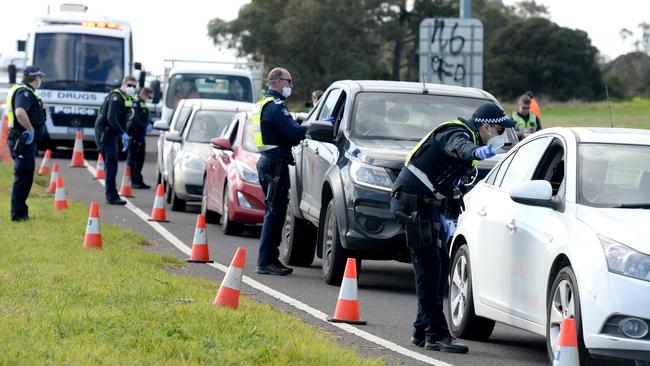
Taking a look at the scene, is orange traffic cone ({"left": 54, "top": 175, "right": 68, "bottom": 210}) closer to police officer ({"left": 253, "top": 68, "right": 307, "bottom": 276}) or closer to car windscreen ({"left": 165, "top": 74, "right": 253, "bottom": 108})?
police officer ({"left": 253, "top": 68, "right": 307, "bottom": 276})

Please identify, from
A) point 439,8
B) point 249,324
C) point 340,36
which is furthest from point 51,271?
point 439,8

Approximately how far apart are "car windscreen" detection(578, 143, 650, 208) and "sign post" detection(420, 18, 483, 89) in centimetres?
1896

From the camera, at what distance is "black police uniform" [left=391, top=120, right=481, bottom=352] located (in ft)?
33.3

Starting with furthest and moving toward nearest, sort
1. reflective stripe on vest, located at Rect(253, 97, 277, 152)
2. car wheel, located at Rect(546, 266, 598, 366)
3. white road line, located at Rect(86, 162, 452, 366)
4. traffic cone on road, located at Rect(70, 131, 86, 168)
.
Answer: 1. traffic cone on road, located at Rect(70, 131, 86, 168)
2. reflective stripe on vest, located at Rect(253, 97, 277, 152)
3. white road line, located at Rect(86, 162, 452, 366)
4. car wheel, located at Rect(546, 266, 598, 366)

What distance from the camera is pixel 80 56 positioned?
119 feet

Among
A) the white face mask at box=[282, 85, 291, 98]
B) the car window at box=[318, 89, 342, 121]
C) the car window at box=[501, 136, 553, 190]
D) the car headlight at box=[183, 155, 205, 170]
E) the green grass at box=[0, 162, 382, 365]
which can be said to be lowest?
the green grass at box=[0, 162, 382, 365]

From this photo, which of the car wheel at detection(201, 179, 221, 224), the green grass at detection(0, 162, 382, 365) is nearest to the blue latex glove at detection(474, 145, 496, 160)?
the green grass at detection(0, 162, 382, 365)

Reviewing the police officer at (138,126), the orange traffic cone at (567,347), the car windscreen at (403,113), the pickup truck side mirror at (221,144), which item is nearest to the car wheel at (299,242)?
the car windscreen at (403,113)

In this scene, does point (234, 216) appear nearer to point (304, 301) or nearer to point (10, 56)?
point (304, 301)

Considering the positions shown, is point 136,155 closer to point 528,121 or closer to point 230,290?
point 528,121

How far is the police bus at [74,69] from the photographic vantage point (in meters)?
36.1

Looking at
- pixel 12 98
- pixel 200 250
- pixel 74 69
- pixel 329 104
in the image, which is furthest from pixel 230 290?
pixel 74 69

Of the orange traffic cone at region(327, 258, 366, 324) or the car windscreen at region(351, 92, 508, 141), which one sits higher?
the car windscreen at region(351, 92, 508, 141)

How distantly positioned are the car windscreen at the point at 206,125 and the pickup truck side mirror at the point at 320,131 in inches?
369
